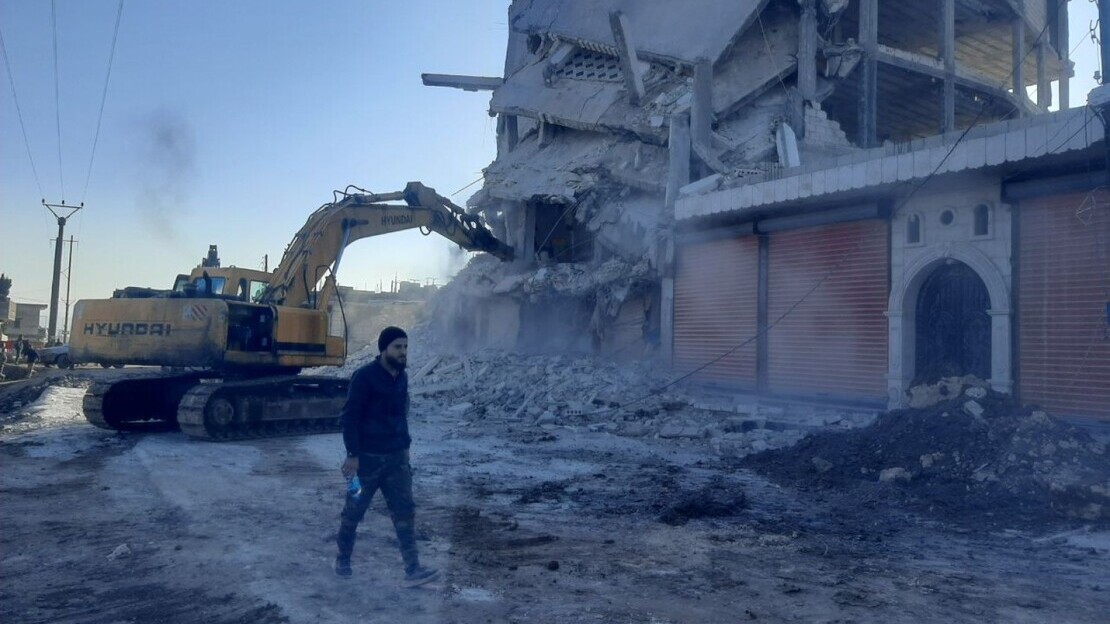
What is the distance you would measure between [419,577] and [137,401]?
411 inches

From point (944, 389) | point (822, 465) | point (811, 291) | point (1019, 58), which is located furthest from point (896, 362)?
point (1019, 58)

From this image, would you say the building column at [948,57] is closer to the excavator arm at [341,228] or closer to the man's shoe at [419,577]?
the excavator arm at [341,228]

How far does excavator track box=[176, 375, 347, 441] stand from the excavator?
19 millimetres

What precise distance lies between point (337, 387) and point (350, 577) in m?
9.71

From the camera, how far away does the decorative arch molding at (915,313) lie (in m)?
12.7

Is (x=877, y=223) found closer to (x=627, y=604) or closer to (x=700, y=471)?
(x=700, y=471)

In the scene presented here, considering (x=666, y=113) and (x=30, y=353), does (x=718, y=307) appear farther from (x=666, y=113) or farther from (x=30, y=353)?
(x=30, y=353)

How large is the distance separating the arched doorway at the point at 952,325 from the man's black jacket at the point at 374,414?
10.8 meters

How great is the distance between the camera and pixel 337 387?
14.8m

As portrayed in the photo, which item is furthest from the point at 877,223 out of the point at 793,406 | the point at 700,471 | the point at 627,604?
the point at 627,604

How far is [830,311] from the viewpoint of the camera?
1575 centimetres

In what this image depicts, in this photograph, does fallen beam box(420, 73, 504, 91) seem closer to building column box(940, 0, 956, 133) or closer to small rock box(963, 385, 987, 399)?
building column box(940, 0, 956, 133)

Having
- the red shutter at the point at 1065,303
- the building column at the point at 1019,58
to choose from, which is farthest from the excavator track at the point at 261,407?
the building column at the point at 1019,58

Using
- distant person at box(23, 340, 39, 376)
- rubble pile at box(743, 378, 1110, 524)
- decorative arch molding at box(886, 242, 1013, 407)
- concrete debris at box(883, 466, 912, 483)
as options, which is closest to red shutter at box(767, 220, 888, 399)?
decorative arch molding at box(886, 242, 1013, 407)
